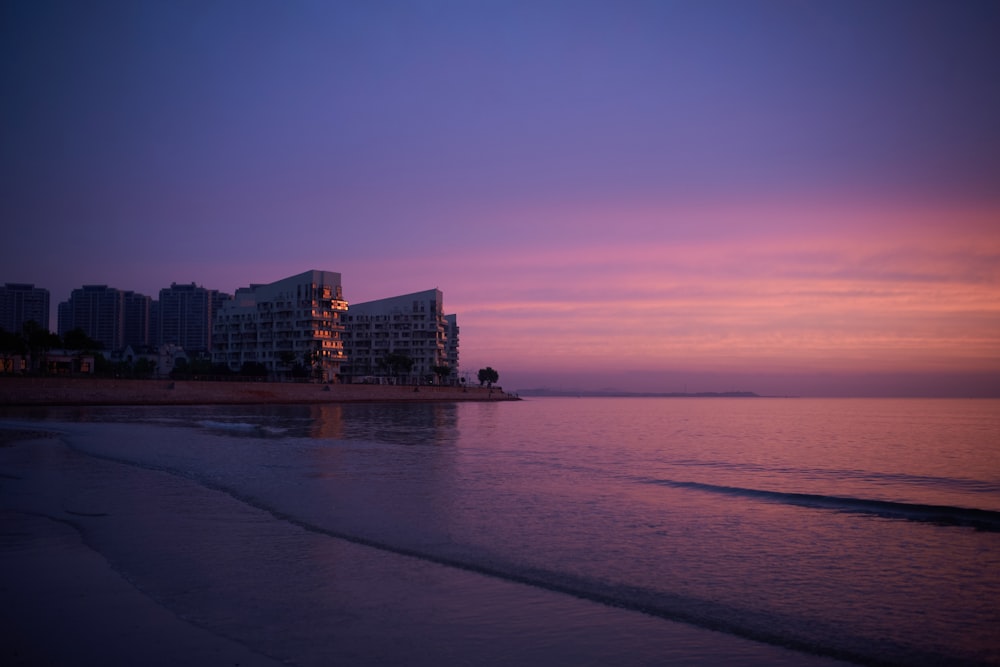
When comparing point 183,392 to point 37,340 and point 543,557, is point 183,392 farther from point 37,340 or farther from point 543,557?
point 543,557

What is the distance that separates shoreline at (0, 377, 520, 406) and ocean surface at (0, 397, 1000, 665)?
6187 cm

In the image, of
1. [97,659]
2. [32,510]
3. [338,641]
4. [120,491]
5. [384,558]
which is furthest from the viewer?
[120,491]

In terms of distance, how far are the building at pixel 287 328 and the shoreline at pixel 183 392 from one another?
768 inches

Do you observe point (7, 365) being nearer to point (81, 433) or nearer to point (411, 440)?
point (81, 433)

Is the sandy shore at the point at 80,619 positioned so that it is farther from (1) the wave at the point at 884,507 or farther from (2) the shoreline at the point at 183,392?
(2) the shoreline at the point at 183,392

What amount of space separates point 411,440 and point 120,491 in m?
22.8

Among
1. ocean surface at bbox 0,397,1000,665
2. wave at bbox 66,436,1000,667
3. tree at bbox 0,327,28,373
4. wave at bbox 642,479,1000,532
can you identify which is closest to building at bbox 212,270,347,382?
tree at bbox 0,327,28,373

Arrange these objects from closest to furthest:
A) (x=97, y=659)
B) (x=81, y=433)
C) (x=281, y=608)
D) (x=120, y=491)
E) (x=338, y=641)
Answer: (x=97, y=659) → (x=338, y=641) → (x=281, y=608) → (x=120, y=491) → (x=81, y=433)

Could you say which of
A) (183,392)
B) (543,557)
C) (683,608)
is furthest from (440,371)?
(683,608)

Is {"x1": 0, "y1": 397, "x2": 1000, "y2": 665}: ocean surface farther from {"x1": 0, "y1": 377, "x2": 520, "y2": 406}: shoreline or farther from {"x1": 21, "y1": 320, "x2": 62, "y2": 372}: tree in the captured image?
{"x1": 21, "y1": 320, "x2": 62, "y2": 372}: tree

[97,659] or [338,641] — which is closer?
[97,659]

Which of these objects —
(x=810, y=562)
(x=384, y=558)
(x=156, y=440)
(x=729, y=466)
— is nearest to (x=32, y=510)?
(x=384, y=558)

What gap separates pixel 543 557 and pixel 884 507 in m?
11.8

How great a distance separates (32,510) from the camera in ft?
46.7
